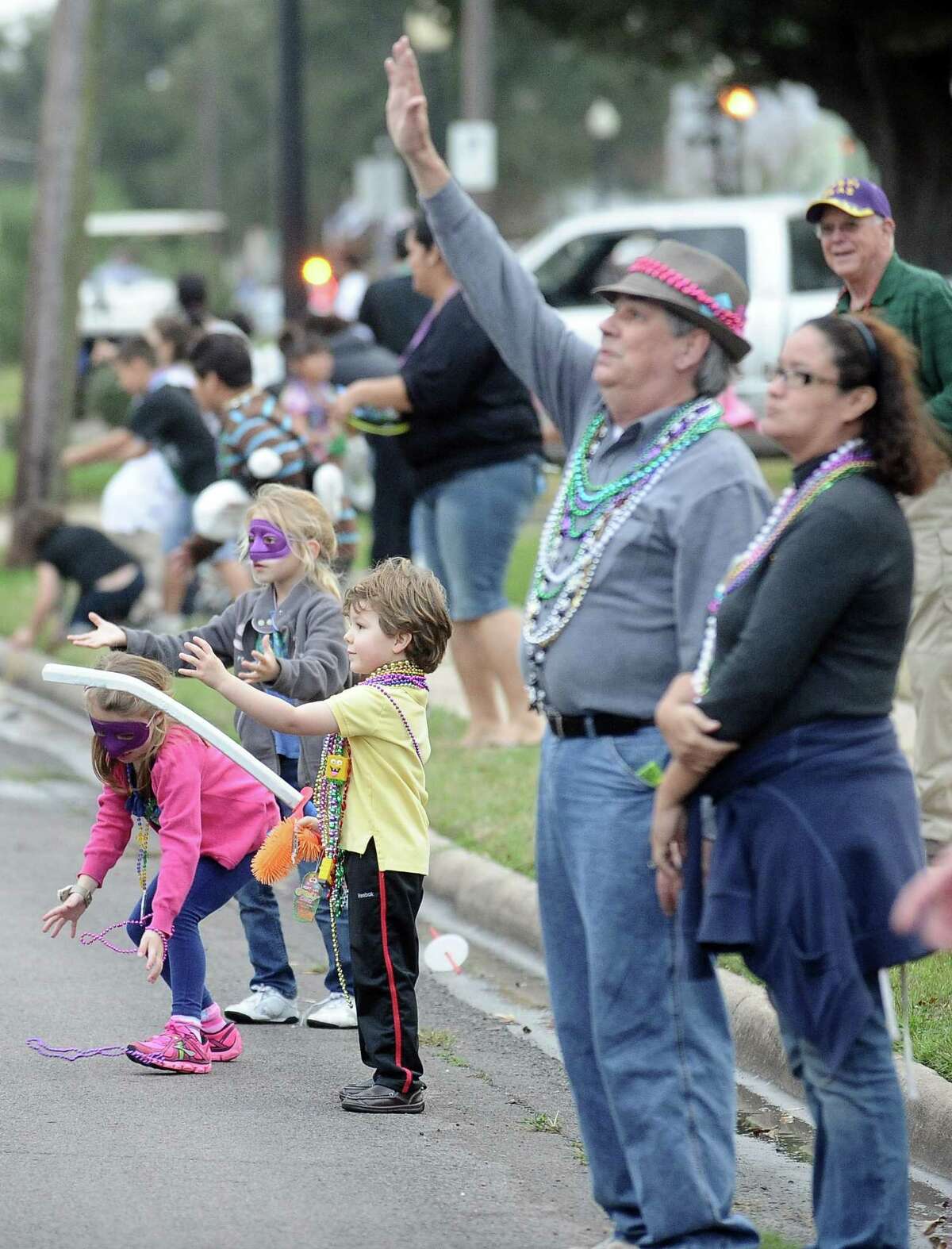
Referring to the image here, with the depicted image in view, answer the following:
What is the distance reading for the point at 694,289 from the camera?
3826 millimetres

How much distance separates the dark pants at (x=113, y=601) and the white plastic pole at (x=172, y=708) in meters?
6.66

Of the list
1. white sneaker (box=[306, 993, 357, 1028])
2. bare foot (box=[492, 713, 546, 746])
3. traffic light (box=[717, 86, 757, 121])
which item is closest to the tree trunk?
traffic light (box=[717, 86, 757, 121])

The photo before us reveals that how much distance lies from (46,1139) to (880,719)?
2288mm

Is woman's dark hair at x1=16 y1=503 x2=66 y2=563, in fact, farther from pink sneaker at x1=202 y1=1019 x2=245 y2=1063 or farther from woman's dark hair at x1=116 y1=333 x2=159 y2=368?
pink sneaker at x1=202 y1=1019 x2=245 y2=1063

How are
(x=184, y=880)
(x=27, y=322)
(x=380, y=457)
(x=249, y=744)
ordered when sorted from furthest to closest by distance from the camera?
(x=27, y=322), (x=380, y=457), (x=249, y=744), (x=184, y=880)

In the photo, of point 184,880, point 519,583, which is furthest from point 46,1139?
point 519,583

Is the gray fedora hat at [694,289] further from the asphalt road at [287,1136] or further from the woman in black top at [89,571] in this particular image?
the woman in black top at [89,571]

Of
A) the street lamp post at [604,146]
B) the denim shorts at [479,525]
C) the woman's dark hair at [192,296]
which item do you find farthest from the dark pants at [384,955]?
the street lamp post at [604,146]

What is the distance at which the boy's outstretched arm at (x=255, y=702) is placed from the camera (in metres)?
4.56

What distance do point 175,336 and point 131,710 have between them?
23.9 feet

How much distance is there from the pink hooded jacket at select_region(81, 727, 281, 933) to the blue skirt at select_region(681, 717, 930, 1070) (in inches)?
76.3

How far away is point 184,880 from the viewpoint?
5.21 m

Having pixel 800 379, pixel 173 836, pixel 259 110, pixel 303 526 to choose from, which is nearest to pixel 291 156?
pixel 303 526

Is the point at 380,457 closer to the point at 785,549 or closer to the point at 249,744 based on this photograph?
the point at 249,744
